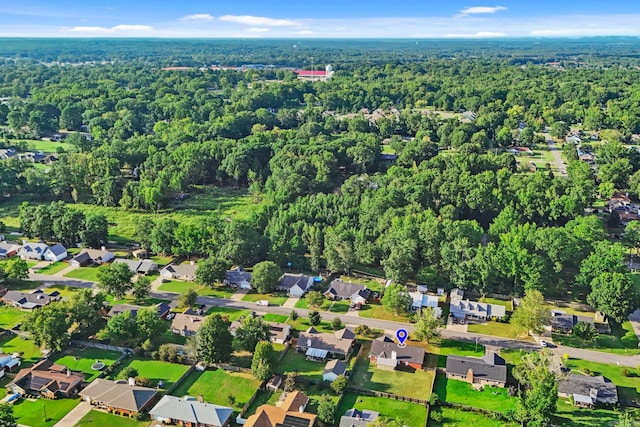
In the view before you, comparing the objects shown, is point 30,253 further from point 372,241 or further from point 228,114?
point 228,114

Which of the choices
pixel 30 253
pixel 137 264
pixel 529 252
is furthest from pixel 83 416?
pixel 529 252

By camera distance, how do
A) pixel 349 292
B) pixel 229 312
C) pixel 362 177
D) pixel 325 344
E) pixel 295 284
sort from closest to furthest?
pixel 325 344, pixel 229 312, pixel 349 292, pixel 295 284, pixel 362 177

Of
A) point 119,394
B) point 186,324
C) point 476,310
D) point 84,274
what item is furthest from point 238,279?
point 476,310

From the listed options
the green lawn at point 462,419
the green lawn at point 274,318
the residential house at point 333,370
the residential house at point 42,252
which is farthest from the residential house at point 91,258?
the green lawn at point 462,419

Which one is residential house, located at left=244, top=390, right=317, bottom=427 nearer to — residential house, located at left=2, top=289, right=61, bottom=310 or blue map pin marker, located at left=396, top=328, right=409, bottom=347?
blue map pin marker, located at left=396, top=328, right=409, bottom=347

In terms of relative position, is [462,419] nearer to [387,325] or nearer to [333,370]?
[333,370]

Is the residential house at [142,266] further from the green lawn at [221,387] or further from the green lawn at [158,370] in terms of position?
the green lawn at [221,387]
